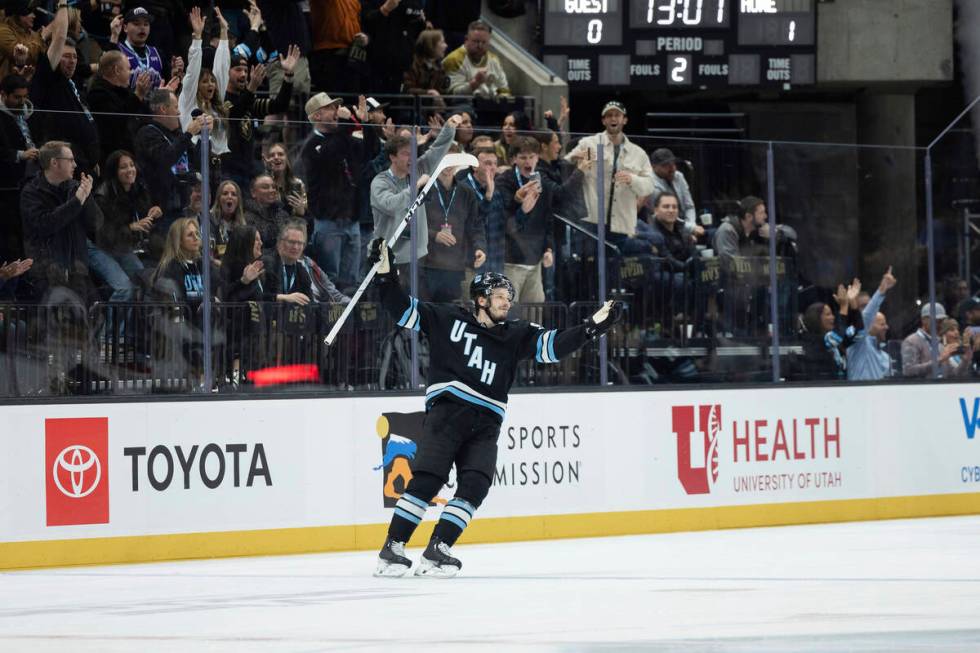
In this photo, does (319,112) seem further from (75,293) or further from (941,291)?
(941,291)

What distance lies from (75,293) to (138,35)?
279 centimetres

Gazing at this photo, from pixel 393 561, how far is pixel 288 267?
221 cm

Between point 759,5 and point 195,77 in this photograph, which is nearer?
point 195,77

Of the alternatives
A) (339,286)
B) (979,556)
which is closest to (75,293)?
(339,286)

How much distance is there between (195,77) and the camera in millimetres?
10828

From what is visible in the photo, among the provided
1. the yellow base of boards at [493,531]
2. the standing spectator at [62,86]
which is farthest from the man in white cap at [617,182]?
the standing spectator at [62,86]

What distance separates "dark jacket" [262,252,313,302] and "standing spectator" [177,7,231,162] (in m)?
0.71

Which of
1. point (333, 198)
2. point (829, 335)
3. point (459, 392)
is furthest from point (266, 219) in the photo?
point (829, 335)

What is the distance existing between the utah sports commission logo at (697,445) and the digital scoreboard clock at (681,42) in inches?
184

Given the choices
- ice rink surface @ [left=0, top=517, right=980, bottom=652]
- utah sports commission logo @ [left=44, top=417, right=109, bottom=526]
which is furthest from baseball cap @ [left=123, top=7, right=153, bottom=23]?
ice rink surface @ [left=0, top=517, right=980, bottom=652]

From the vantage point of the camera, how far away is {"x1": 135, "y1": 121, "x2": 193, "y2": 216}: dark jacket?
947 centimetres

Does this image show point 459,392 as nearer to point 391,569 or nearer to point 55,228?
point 391,569

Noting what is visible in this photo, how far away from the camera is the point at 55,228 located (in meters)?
9.12

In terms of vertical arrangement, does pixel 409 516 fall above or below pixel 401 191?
below
